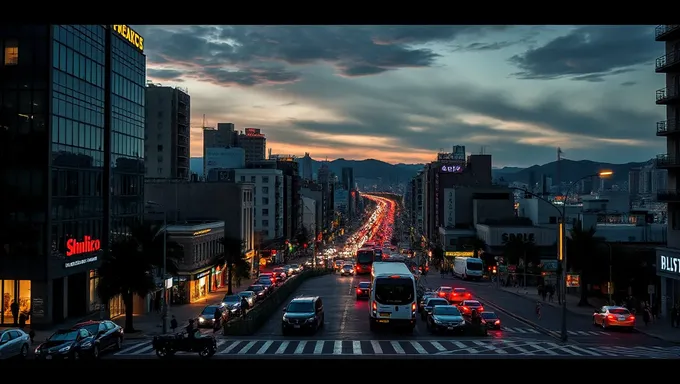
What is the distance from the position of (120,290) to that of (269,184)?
97846 millimetres

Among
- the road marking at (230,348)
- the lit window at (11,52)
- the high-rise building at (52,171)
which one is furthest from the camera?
the high-rise building at (52,171)

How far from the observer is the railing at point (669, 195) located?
5159 centimetres

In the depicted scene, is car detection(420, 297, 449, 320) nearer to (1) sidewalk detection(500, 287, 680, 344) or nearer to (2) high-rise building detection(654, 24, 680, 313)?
(1) sidewalk detection(500, 287, 680, 344)

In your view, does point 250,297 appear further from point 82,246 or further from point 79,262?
point 79,262

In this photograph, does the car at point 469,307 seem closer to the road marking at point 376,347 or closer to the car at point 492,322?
the car at point 492,322

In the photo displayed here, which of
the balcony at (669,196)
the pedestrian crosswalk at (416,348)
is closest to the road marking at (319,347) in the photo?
the pedestrian crosswalk at (416,348)

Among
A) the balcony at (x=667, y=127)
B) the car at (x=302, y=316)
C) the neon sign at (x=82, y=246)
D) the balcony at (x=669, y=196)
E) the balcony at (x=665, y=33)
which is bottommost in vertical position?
the car at (x=302, y=316)

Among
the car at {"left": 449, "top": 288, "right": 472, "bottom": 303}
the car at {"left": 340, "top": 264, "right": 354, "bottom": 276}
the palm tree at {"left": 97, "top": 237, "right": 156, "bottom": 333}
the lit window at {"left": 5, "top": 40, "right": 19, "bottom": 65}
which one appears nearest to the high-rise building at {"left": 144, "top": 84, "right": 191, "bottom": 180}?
the car at {"left": 340, "top": 264, "right": 354, "bottom": 276}

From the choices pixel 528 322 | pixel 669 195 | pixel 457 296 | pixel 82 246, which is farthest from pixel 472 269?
pixel 82 246

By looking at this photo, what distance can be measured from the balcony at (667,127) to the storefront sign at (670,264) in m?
9.24

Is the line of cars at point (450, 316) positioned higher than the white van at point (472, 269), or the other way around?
the line of cars at point (450, 316)

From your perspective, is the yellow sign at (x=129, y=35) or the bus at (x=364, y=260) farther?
the bus at (x=364, y=260)

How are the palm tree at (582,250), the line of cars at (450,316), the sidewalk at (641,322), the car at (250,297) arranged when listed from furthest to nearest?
1. the palm tree at (582,250)
2. the car at (250,297)
3. the sidewalk at (641,322)
4. the line of cars at (450,316)
